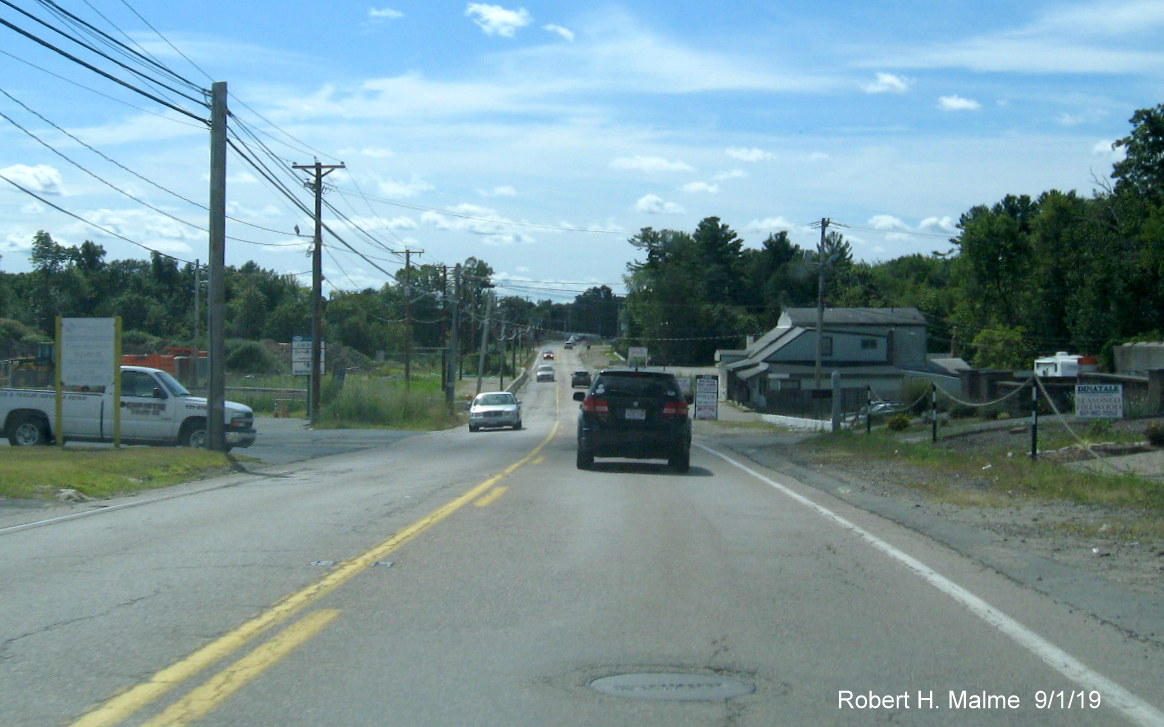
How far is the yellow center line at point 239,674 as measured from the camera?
17.3ft

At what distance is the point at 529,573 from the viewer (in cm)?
891

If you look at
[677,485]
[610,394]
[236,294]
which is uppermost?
[236,294]

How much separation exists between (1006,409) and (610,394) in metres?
25.0

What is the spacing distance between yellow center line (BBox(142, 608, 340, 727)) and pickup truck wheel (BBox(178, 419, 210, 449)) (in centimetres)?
1686

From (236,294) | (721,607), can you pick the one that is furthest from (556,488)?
(236,294)

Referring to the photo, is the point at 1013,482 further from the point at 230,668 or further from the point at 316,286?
the point at 316,286

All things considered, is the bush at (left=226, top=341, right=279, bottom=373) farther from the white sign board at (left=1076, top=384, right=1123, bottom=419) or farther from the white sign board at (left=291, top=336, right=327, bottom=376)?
the white sign board at (left=1076, top=384, right=1123, bottom=419)

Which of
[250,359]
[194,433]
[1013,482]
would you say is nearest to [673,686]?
[1013,482]

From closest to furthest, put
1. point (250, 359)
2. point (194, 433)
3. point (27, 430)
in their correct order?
1. point (27, 430)
2. point (194, 433)
3. point (250, 359)

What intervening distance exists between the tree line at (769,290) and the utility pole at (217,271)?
81.8ft

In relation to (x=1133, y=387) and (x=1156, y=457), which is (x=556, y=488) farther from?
(x=1133, y=387)

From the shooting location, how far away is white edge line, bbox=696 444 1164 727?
217 inches

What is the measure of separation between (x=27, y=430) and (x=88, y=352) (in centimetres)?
315

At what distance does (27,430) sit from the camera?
22.6 m
